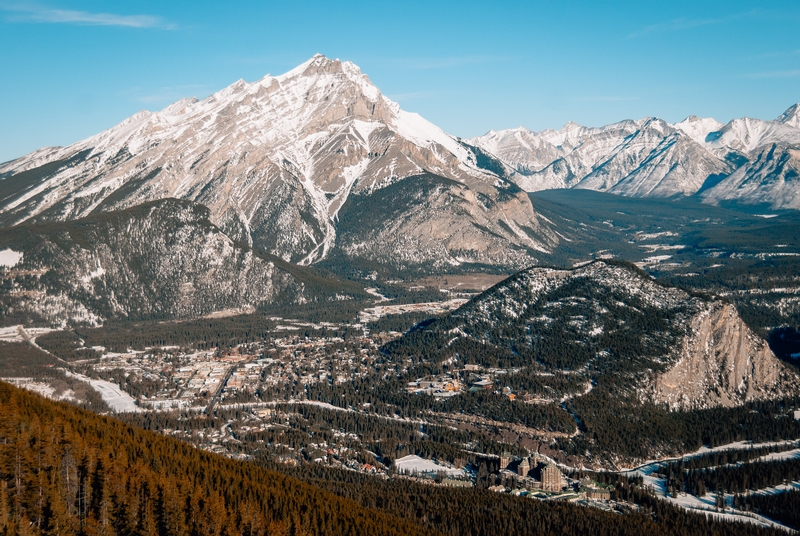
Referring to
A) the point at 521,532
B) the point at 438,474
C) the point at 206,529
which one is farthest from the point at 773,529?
the point at 206,529

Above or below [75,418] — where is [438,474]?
below

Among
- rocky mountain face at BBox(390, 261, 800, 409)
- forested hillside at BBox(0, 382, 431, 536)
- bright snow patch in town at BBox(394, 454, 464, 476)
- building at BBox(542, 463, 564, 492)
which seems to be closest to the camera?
forested hillside at BBox(0, 382, 431, 536)

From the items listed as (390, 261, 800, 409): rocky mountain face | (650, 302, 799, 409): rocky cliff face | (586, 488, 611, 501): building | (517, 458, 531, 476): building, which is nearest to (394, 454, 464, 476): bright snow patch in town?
(517, 458, 531, 476): building

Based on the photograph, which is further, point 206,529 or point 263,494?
point 263,494

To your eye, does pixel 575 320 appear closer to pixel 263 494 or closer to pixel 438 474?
pixel 438 474

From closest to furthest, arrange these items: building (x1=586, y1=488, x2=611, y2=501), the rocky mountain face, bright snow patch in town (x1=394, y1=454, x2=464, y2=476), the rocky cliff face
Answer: building (x1=586, y1=488, x2=611, y2=501), bright snow patch in town (x1=394, y1=454, x2=464, y2=476), the rocky cliff face, the rocky mountain face

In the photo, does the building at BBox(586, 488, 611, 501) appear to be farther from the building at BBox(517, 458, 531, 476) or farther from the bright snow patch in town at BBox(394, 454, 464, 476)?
the bright snow patch in town at BBox(394, 454, 464, 476)

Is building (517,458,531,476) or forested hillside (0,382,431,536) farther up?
forested hillside (0,382,431,536)
